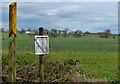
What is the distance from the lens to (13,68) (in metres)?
4.55

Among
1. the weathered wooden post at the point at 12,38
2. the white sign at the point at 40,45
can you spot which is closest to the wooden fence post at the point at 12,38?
the weathered wooden post at the point at 12,38

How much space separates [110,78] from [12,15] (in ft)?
14.1

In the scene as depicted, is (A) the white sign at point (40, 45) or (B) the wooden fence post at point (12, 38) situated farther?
→ (A) the white sign at point (40, 45)

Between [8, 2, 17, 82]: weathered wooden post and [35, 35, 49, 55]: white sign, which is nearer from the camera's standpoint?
[8, 2, 17, 82]: weathered wooden post

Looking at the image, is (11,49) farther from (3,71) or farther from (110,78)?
(110,78)

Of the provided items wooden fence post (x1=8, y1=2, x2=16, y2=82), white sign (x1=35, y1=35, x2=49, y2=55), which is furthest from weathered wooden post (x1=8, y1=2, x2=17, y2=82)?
white sign (x1=35, y1=35, x2=49, y2=55)

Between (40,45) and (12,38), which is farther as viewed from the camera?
(40,45)

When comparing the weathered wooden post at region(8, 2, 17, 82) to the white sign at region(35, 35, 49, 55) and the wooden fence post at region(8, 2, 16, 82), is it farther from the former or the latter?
the white sign at region(35, 35, 49, 55)

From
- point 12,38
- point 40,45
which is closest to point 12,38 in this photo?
point 12,38

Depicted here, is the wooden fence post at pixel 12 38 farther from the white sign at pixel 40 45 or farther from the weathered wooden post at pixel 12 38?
the white sign at pixel 40 45

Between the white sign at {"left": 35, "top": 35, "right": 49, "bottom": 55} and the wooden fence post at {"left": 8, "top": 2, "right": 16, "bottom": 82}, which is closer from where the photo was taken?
the wooden fence post at {"left": 8, "top": 2, "right": 16, "bottom": 82}

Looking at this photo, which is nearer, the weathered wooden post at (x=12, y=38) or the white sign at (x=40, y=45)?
the weathered wooden post at (x=12, y=38)

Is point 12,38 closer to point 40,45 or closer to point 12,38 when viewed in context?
point 12,38

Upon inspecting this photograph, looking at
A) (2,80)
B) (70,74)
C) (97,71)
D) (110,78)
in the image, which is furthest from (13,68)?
(97,71)
